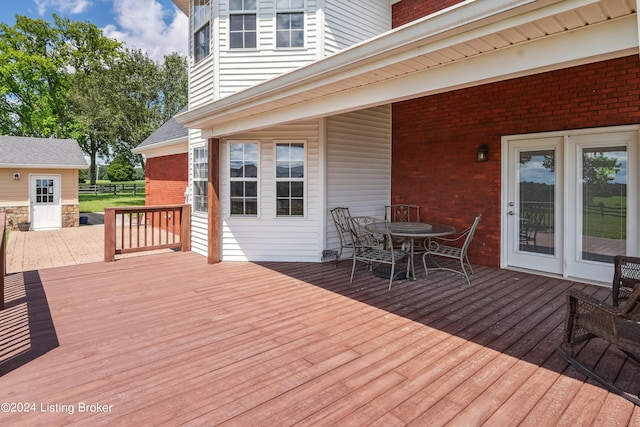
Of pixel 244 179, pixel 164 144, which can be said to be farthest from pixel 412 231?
pixel 164 144

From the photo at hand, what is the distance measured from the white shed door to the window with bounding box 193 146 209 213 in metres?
7.85

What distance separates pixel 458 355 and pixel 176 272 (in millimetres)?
4494

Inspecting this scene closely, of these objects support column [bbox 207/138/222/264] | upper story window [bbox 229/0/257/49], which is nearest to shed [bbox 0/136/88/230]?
support column [bbox 207/138/222/264]

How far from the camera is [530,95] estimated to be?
5309mm

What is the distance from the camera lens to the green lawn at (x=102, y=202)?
61.2ft

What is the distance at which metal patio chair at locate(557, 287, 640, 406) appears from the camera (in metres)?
2.22

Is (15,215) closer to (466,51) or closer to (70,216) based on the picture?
(70,216)

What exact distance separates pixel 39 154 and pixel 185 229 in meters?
8.33

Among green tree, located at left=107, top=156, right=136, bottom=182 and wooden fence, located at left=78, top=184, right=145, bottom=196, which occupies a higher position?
green tree, located at left=107, top=156, right=136, bottom=182

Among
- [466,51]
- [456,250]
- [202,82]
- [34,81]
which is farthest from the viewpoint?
[34,81]

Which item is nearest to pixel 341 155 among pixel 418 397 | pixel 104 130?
pixel 418 397

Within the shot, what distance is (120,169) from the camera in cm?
2639

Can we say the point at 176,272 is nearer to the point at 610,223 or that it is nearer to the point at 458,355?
the point at 458,355

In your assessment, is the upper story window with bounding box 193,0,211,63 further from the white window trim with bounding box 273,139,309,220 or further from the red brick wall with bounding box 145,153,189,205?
the red brick wall with bounding box 145,153,189,205
